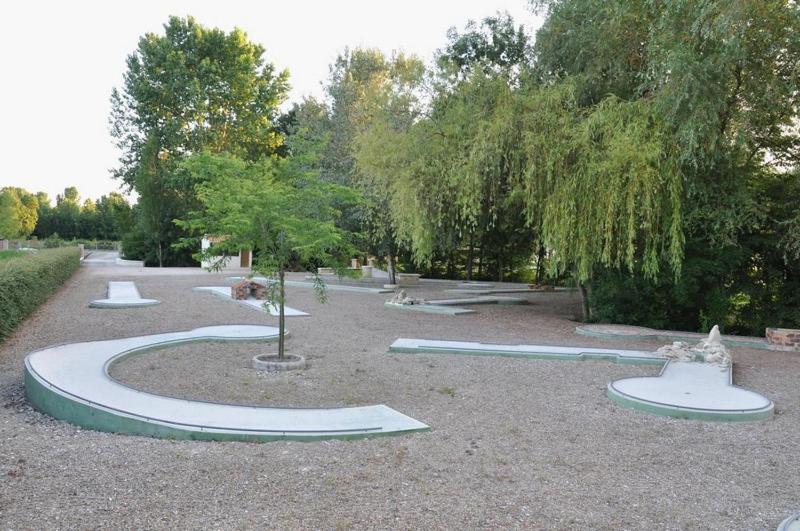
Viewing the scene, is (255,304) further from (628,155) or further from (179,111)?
(179,111)

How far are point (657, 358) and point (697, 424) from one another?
3.01 metres

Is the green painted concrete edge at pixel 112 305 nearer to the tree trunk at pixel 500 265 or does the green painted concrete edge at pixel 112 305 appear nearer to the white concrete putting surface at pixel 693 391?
the white concrete putting surface at pixel 693 391

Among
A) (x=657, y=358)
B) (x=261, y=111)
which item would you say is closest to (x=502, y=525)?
(x=657, y=358)

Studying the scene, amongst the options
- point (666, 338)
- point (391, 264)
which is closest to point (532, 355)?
point (666, 338)

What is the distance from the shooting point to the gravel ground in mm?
3311

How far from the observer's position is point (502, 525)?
322 centimetres

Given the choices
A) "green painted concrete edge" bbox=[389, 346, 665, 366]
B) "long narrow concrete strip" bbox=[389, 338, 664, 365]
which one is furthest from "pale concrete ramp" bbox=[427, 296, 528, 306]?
"green painted concrete edge" bbox=[389, 346, 665, 366]

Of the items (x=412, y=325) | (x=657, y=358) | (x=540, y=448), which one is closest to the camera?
(x=540, y=448)

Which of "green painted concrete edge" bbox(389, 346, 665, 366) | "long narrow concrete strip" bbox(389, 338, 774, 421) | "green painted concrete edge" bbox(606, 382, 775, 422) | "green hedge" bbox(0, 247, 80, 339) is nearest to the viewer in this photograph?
"green painted concrete edge" bbox(606, 382, 775, 422)

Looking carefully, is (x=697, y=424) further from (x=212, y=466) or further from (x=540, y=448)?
(x=212, y=466)

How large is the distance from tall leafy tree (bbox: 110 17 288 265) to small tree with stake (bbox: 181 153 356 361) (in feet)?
93.0

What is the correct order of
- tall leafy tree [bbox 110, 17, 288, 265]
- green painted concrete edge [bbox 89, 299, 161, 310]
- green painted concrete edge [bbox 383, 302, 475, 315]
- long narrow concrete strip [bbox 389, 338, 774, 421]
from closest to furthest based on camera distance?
long narrow concrete strip [bbox 389, 338, 774, 421] < green painted concrete edge [bbox 89, 299, 161, 310] < green painted concrete edge [bbox 383, 302, 475, 315] < tall leafy tree [bbox 110, 17, 288, 265]

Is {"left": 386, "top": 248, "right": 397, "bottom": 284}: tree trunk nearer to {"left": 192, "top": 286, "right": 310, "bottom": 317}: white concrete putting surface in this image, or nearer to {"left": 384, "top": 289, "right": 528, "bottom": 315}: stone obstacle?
{"left": 384, "top": 289, "right": 528, "bottom": 315}: stone obstacle

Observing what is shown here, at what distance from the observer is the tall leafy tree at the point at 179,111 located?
34688mm
